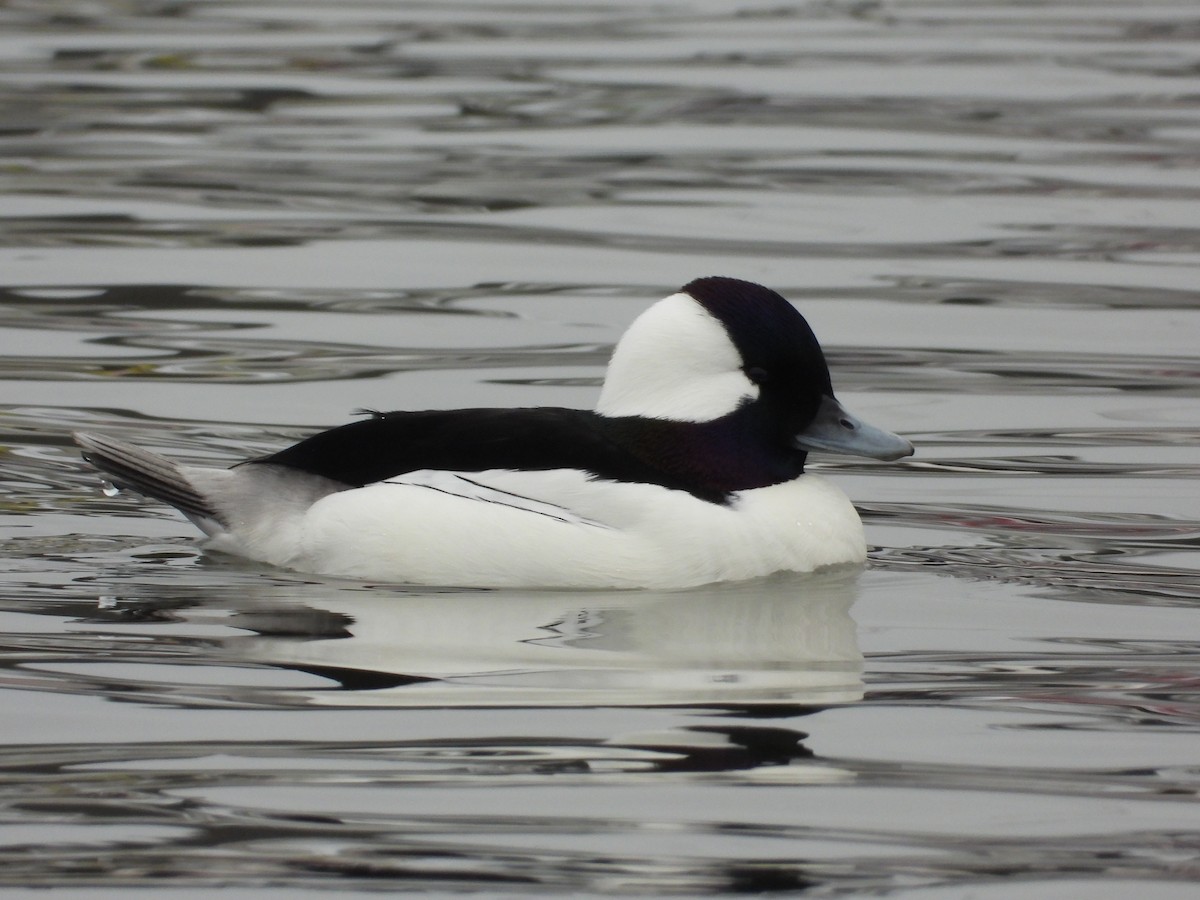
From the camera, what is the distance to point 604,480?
589 centimetres

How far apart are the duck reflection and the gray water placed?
2cm

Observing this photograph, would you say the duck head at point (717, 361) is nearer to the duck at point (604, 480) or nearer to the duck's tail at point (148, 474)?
the duck at point (604, 480)

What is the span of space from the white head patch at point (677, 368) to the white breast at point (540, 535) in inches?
10.3

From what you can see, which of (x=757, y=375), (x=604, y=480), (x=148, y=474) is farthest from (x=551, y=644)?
(x=148, y=474)

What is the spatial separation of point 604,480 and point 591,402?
2.49 meters

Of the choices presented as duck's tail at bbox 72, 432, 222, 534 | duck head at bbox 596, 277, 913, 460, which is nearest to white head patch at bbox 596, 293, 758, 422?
duck head at bbox 596, 277, 913, 460

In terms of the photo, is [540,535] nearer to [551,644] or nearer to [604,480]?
[604,480]

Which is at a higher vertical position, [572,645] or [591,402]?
[591,402]

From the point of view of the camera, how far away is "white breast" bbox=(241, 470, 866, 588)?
5.80m

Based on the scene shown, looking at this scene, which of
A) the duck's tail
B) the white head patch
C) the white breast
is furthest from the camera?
the duck's tail

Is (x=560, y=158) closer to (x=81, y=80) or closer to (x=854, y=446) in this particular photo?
(x=81, y=80)

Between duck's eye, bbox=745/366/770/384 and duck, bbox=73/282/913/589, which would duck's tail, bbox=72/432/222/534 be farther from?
duck's eye, bbox=745/366/770/384

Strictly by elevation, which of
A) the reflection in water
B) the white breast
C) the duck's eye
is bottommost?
the reflection in water

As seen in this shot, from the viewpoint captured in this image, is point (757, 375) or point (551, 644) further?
point (757, 375)
